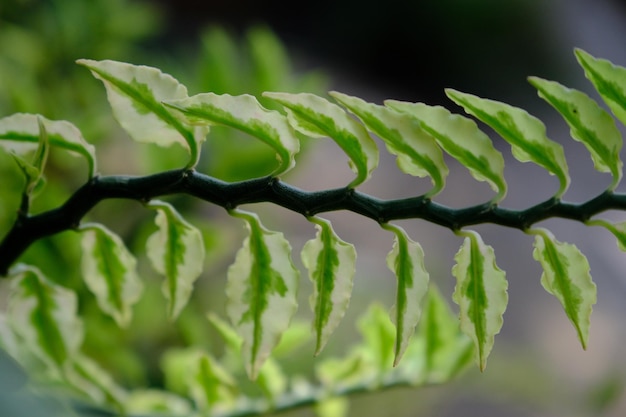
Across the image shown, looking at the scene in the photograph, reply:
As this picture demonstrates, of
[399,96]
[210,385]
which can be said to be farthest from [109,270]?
[399,96]

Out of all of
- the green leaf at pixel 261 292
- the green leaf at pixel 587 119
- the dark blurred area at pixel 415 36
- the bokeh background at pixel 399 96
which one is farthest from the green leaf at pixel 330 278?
the dark blurred area at pixel 415 36

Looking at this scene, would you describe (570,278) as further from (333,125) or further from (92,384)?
(92,384)

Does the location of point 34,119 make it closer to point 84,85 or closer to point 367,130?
point 367,130

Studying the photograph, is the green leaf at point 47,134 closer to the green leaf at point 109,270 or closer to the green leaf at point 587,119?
the green leaf at point 109,270

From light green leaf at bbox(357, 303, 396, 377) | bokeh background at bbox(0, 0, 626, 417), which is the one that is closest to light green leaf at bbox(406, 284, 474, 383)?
light green leaf at bbox(357, 303, 396, 377)

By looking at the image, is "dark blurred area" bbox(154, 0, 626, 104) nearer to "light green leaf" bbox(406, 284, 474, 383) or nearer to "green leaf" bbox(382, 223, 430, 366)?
"light green leaf" bbox(406, 284, 474, 383)

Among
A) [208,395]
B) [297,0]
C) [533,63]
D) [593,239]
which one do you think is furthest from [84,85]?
[297,0]
